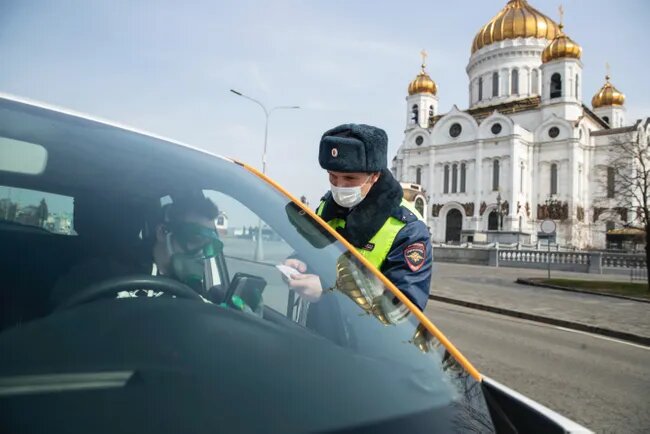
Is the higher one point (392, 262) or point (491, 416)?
point (392, 262)

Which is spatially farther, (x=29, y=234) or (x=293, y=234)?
(x=293, y=234)

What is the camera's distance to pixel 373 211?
7.26 feet

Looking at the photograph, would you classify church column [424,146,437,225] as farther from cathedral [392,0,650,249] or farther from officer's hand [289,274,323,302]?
officer's hand [289,274,323,302]

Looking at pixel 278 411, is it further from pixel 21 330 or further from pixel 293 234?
pixel 293 234

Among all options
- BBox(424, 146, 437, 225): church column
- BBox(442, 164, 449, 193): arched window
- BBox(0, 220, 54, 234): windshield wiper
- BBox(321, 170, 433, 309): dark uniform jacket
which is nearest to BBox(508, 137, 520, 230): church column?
BBox(442, 164, 449, 193): arched window

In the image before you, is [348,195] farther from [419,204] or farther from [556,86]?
[556,86]

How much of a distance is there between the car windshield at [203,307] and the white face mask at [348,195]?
776 mm

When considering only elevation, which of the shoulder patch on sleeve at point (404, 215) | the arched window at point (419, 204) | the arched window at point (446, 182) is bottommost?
the shoulder patch on sleeve at point (404, 215)

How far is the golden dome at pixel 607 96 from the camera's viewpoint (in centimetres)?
5928

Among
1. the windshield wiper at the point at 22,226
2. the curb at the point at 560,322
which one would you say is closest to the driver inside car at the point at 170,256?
the windshield wiper at the point at 22,226

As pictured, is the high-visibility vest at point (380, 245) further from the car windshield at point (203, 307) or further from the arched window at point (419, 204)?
the arched window at point (419, 204)

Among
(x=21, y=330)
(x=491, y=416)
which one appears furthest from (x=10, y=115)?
(x=491, y=416)

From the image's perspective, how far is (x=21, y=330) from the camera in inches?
31.2

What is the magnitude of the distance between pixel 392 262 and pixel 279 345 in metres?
1.21
